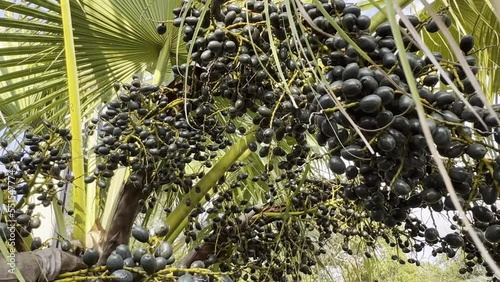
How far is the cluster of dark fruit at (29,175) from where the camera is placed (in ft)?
3.22

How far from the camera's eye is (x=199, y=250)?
142 cm

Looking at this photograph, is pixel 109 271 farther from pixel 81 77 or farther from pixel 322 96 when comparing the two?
pixel 81 77

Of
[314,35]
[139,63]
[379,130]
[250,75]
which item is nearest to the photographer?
[379,130]

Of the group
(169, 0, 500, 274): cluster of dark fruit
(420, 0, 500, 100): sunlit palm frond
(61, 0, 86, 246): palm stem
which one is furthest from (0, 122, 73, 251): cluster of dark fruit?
(420, 0, 500, 100): sunlit palm frond

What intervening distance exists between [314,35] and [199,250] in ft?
2.71

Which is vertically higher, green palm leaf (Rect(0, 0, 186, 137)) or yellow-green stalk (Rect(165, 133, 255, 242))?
green palm leaf (Rect(0, 0, 186, 137))

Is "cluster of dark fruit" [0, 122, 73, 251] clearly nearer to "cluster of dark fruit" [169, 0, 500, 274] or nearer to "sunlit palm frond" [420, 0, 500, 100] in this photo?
"cluster of dark fruit" [169, 0, 500, 274]

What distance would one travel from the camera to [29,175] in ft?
3.61

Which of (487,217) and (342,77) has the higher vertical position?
(342,77)

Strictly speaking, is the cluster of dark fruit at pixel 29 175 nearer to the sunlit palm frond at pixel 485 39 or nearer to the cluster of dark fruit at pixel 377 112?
the cluster of dark fruit at pixel 377 112

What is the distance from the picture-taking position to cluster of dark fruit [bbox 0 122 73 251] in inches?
38.6

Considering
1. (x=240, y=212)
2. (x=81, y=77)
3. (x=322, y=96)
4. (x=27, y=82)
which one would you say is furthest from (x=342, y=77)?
(x=81, y=77)

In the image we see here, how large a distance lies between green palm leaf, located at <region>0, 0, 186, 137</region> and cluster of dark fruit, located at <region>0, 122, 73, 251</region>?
27cm

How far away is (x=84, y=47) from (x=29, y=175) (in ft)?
2.05
